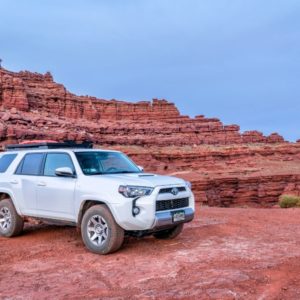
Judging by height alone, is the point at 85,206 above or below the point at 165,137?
below

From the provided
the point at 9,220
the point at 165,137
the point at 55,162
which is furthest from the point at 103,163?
the point at 165,137

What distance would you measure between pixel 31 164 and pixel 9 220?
1288mm

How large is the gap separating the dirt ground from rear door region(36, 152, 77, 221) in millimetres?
665

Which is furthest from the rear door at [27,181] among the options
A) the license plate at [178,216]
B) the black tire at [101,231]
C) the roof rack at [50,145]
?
the license plate at [178,216]

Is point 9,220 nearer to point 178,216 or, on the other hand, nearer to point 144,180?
point 144,180

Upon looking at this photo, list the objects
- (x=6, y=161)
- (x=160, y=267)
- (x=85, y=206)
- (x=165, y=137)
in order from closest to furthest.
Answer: (x=160, y=267) → (x=85, y=206) → (x=6, y=161) → (x=165, y=137)

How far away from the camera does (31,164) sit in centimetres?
791

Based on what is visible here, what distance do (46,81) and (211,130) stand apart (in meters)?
35.6

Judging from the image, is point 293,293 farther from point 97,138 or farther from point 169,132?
point 169,132

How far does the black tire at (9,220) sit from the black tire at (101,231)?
2.00 metres

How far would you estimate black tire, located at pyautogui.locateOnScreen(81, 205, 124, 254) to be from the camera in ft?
20.8

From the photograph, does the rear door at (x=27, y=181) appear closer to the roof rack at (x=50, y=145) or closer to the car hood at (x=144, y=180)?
the roof rack at (x=50, y=145)

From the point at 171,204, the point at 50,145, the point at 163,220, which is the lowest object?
the point at 163,220

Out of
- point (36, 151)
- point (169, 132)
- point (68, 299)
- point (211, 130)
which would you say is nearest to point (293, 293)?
point (68, 299)
